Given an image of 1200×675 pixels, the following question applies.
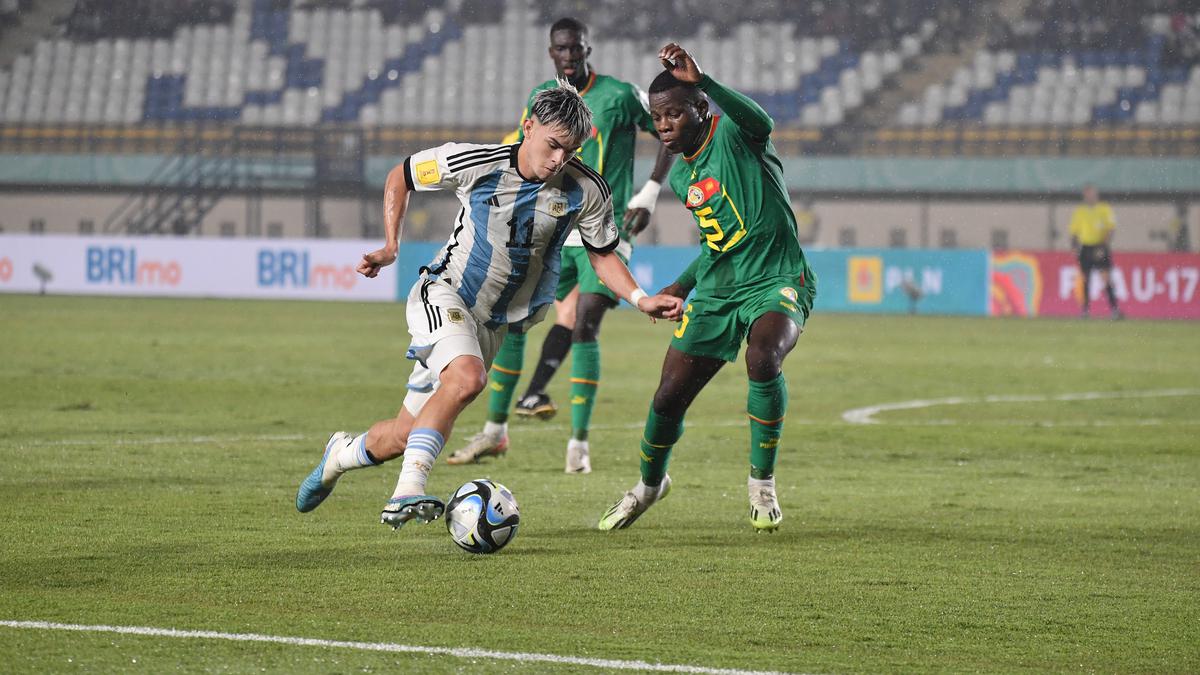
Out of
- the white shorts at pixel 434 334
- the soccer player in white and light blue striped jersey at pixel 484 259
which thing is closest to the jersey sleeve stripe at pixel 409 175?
the soccer player in white and light blue striped jersey at pixel 484 259

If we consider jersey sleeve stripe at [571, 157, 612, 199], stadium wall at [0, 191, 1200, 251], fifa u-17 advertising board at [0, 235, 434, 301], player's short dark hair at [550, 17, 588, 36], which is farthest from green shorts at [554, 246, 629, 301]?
stadium wall at [0, 191, 1200, 251]

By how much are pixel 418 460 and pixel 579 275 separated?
330 cm

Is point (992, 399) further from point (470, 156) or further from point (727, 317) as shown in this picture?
point (470, 156)

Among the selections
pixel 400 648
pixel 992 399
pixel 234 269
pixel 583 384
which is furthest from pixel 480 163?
pixel 234 269

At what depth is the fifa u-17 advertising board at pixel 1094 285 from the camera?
23.7m

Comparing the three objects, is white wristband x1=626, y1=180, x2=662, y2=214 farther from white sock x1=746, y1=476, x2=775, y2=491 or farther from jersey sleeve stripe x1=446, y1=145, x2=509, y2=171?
jersey sleeve stripe x1=446, y1=145, x2=509, y2=171

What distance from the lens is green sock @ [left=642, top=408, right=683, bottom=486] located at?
19.8 ft

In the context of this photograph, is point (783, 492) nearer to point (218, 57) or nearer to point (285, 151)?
point (285, 151)

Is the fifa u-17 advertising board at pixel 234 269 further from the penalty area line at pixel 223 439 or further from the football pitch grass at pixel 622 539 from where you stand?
the penalty area line at pixel 223 439

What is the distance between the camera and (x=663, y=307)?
522 cm

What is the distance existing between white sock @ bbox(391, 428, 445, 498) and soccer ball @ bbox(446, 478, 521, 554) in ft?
0.56

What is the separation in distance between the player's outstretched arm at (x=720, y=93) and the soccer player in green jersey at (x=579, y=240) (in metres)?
1.64

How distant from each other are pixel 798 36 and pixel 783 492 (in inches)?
1067

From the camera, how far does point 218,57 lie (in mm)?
33781
